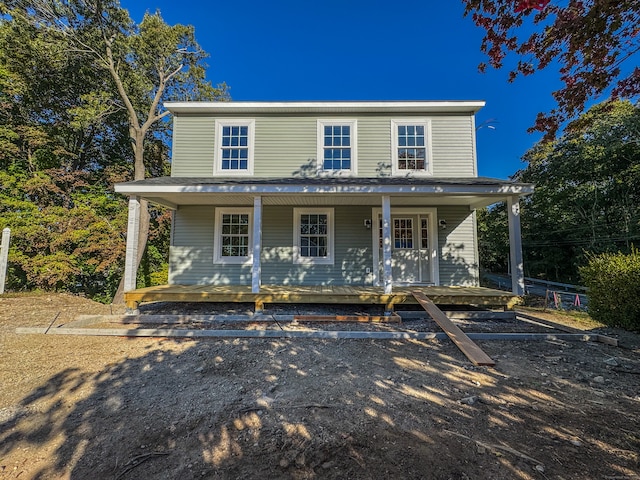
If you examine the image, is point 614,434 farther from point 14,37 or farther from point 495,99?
point 14,37

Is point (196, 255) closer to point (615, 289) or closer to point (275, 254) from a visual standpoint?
point (275, 254)

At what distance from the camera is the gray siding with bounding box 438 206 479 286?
27.0ft

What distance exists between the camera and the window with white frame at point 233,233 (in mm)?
8508

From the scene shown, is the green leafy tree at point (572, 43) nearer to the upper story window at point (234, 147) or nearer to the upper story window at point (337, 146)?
the upper story window at point (337, 146)

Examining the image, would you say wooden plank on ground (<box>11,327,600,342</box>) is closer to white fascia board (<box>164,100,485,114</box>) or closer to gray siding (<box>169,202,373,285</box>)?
gray siding (<box>169,202,373,285</box>)

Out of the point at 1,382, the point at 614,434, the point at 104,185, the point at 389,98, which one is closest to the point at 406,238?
the point at 389,98

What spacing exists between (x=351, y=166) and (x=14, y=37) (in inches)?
523

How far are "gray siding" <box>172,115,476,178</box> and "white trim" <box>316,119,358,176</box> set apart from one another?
0.37 ft

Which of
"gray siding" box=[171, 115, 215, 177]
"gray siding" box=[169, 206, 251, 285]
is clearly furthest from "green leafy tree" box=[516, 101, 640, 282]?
"gray siding" box=[169, 206, 251, 285]

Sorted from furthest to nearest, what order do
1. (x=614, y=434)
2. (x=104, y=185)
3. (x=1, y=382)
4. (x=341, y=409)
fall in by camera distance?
(x=104, y=185) → (x=1, y=382) → (x=341, y=409) → (x=614, y=434)

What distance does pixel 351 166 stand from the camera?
860cm

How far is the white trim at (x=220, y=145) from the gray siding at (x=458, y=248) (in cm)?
582

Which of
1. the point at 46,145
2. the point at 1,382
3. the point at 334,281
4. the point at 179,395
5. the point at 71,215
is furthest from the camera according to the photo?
the point at 46,145

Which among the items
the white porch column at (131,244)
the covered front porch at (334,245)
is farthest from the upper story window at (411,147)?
the white porch column at (131,244)
